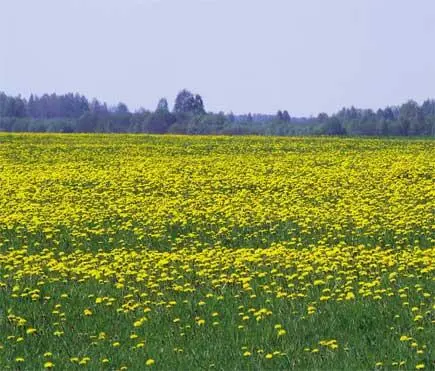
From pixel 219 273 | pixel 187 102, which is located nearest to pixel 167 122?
pixel 187 102

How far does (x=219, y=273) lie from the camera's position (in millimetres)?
12336

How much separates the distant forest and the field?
69.4m

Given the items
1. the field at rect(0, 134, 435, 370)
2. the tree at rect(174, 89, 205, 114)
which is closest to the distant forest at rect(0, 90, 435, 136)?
the tree at rect(174, 89, 205, 114)

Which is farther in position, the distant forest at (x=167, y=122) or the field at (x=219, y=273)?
the distant forest at (x=167, y=122)

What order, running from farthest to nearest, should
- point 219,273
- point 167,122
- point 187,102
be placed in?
point 187,102 → point 167,122 → point 219,273

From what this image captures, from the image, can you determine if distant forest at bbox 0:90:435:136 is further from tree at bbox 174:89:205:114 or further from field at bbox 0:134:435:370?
field at bbox 0:134:435:370

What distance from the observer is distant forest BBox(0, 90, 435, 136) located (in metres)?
98.1

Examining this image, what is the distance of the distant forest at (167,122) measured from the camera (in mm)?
98062

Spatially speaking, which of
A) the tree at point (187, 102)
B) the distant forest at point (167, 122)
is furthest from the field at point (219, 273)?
the tree at point (187, 102)

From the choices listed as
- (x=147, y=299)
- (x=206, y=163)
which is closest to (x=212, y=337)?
(x=147, y=299)

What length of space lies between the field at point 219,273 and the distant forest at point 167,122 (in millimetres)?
69418

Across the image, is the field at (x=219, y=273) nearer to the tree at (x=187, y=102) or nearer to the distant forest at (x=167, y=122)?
the distant forest at (x=167, y=122)

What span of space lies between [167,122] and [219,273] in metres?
96.8

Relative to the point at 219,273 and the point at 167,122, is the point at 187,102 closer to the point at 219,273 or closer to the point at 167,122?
the point at 167,122
